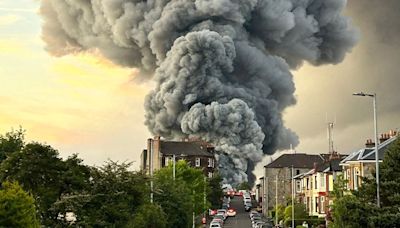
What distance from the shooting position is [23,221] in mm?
26500

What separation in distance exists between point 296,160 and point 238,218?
19499 mm

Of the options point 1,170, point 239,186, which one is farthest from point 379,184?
point 239,186

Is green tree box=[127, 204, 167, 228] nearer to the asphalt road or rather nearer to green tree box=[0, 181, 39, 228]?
green tree box=[0, 181, 39, 228]

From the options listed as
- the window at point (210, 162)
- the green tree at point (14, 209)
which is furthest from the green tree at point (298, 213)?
the green tree at point (14, 209)

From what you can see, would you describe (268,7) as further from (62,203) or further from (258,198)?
(62,203)

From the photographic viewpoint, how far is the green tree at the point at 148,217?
128 ft

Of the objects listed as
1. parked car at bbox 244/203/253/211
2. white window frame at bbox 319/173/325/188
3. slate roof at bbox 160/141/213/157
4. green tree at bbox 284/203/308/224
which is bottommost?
green tree at bbox 284/203/308/224

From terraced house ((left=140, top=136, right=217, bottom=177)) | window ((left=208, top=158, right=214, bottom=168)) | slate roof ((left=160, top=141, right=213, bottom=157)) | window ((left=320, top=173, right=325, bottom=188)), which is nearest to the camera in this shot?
window ((left=320, top=173, right=325, bottom=188))

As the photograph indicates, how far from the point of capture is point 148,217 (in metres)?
41.8

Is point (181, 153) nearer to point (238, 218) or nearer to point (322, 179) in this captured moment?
point (238, 218)

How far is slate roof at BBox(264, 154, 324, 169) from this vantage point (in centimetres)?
10700

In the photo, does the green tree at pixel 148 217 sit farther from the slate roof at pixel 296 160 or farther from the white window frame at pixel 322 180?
the slate roof at pixel 296 160

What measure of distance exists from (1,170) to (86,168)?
4.83m

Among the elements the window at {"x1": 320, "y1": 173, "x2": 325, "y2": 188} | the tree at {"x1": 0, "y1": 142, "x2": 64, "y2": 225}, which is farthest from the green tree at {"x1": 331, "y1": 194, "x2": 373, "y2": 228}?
the window at {"x1": 320, "y1": 173, "x2": 325, "y2": 188}
